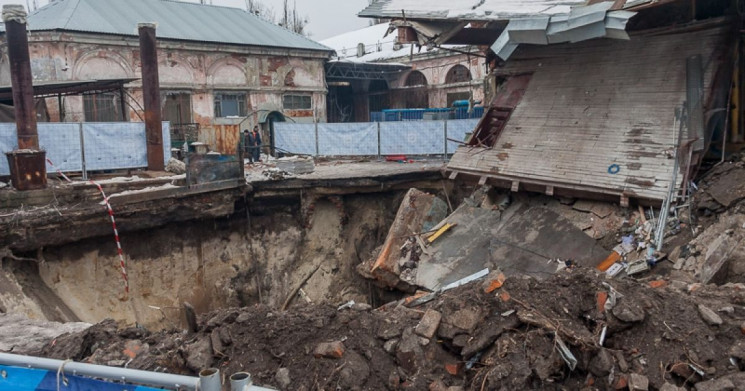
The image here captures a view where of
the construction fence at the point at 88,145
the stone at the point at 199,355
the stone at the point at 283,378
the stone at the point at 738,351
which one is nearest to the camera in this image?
the stone at the point at 738,351

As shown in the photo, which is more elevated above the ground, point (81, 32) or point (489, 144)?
point (81, 32)

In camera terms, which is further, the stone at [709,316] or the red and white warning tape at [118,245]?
the red and white warning tape at [118,245]

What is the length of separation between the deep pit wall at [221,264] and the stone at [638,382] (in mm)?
7778

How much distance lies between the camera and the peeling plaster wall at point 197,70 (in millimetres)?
17734

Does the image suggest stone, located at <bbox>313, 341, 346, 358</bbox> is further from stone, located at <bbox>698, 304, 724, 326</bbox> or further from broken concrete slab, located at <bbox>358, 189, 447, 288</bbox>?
broken concrete slab, located at <bbox>358, 189, 447, 288</bbox>

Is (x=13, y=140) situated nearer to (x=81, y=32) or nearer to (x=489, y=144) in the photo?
(x=81, y=32)

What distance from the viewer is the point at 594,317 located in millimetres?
5215

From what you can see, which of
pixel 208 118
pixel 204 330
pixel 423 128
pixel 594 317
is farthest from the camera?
pixel 208 118

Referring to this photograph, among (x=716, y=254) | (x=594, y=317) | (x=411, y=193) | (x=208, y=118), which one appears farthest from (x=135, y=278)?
(x=208, y=118)

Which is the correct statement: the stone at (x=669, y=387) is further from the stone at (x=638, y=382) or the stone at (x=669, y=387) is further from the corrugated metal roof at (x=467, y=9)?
the corrugated metal roof at (x=467, y=9)

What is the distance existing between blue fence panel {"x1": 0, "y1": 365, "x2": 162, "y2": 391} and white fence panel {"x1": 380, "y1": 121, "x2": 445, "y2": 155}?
1516 centimetres

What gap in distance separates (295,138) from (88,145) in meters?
7.57

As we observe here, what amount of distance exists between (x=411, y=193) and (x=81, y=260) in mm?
6560

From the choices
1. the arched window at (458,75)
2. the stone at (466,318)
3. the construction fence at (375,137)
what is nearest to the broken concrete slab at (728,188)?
the stone at (466,318)
